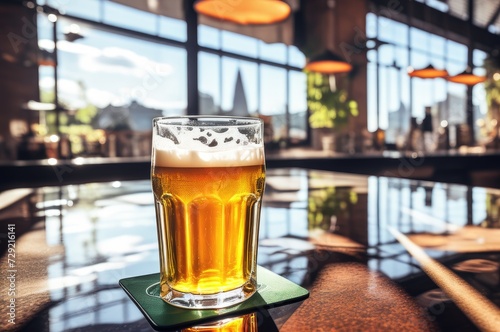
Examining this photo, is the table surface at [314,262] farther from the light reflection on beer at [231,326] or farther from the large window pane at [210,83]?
the large window pane at [210,83]

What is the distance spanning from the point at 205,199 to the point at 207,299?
0.14 m

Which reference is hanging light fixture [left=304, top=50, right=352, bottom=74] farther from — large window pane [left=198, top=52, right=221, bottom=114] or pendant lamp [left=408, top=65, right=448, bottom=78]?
large window pane [left=198, top=52, right=221, bottom=114]

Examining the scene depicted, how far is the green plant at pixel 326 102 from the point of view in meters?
10.5

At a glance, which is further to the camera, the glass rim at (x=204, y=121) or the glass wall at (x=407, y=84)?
the glass wall at (x=407, y=84)

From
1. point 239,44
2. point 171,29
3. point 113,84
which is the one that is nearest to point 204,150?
point 171,29

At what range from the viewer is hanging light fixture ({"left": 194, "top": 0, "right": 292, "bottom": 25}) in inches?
121

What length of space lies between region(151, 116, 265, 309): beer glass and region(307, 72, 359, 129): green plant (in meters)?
10.2

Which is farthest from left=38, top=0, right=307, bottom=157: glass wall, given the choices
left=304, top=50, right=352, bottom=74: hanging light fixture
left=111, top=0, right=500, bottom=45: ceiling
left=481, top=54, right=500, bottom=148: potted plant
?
left=481, top=54, right=500, bottom=148: potted plant

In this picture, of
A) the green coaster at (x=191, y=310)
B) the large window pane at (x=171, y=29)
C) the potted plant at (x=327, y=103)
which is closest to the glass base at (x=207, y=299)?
the green coaster at (x=191, y=310)

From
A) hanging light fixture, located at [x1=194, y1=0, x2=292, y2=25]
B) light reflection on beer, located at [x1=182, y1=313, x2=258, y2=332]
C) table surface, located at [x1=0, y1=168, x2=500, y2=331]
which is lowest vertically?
light reflection on beer, located at [x1=182, y1=313, x2=258, y2=332]

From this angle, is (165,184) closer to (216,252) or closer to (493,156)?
(216,252)

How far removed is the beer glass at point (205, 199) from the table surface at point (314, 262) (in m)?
0.08

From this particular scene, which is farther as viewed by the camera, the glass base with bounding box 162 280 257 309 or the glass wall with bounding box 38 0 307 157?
the glass wall with bounding box 38 0 307 157

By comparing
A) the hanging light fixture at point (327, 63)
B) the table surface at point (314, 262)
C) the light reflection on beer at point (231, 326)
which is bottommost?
the light reflection on beer at point (231, 326)
